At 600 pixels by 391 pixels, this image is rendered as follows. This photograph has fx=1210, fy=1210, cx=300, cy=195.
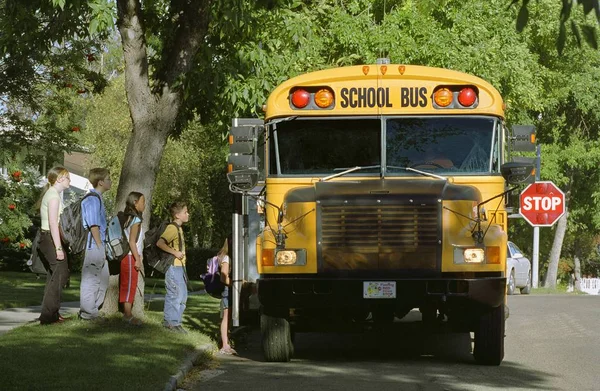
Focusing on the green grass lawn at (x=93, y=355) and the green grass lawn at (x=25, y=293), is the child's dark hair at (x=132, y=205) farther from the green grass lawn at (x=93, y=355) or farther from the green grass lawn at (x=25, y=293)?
the green grass lawn at (x=25, y=293)

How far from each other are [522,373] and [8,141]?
18252mm

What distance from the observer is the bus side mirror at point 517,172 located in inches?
466

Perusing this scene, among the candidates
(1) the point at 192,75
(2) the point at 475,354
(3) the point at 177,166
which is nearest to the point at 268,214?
(2) the point at 475,354

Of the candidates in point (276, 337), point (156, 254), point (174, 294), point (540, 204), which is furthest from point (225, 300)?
point (540, 204)

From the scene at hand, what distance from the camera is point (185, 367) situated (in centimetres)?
1137

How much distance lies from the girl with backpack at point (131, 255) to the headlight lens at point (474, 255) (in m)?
4.39

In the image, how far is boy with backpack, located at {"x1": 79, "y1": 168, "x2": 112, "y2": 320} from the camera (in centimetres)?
1388

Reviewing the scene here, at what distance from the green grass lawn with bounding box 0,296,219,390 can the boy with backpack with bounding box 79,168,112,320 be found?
0.88ft

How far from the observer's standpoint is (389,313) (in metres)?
12.5

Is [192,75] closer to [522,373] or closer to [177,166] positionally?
[522,373]

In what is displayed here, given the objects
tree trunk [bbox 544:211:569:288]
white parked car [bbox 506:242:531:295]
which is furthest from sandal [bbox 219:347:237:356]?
tree trunk [bbox 544:211:569:288]

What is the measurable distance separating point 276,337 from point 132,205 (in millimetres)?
2763

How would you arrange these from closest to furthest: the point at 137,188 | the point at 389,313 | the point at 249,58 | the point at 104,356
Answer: the point at 104,356, the point at 389,313, the point at 137,188, the point at 249,58

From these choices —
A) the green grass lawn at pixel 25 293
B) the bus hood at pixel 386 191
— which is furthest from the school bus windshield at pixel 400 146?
the green grass lawn at pixel 25 293
